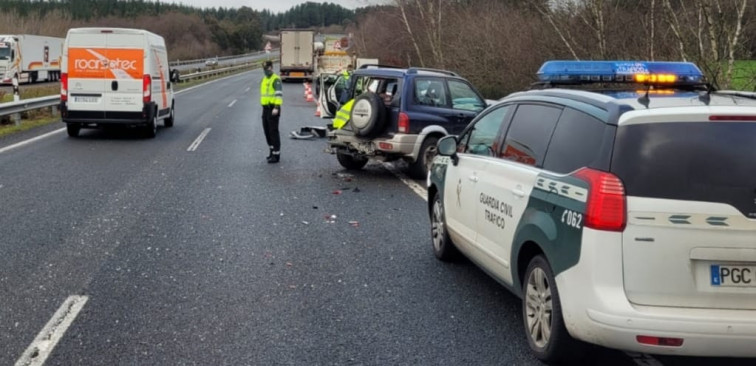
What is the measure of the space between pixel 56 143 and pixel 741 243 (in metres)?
14.8

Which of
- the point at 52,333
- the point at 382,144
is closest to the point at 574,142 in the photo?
the point at 52,333

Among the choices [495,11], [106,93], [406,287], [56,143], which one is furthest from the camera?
[495,11]

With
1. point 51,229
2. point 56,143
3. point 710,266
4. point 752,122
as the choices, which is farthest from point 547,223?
point 56,143

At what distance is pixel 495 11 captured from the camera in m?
30.3

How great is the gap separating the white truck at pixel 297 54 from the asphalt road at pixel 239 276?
138 feet

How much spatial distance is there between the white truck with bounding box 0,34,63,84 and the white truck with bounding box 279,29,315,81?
16562 millimetres

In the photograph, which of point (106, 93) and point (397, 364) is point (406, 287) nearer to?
point (397, 364)

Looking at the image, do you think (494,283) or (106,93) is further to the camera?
(106,93)

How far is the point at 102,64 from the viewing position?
55.7 feet

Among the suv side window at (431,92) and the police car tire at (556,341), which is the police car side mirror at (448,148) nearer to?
the police car tire at (556,341)

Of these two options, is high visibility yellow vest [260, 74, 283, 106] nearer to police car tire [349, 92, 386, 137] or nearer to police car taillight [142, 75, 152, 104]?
police car tire [349, 92, 386, 137]

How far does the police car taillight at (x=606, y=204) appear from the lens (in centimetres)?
389

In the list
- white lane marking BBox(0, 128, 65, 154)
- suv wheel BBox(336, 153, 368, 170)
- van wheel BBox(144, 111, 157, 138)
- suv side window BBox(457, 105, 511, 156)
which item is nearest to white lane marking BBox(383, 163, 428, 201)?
suv wheel BBox(336, 153, 368, 170)

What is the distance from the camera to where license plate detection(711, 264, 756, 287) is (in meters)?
3.88
